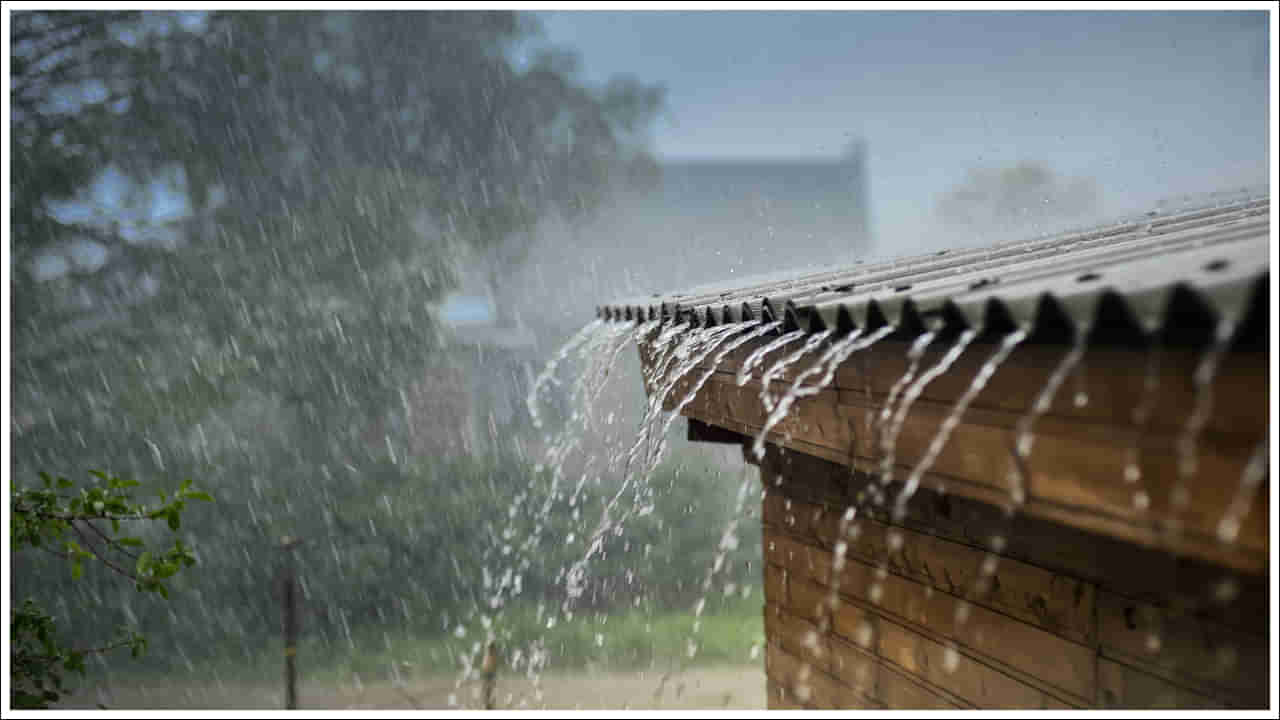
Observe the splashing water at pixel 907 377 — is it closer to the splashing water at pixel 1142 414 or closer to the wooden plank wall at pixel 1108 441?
the wooden plank wall at pixel 1108 441

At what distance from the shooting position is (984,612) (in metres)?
1.85

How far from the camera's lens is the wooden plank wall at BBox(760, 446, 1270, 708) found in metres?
1.36

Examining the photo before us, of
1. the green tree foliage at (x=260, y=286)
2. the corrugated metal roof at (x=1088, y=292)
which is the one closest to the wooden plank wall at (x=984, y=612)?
the corrugated metal roof at (x=1088, y=292)

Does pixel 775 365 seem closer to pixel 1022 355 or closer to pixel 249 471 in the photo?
pixel 1022 355

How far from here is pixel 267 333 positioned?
15.1 metres

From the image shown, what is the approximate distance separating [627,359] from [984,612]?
13625mm

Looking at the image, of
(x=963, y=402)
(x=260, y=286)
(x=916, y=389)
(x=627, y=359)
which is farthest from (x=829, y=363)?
(x=260, y=286)

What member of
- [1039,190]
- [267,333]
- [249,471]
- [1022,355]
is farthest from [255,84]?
[1022,355]

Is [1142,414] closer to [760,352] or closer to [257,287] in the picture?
[760,352]

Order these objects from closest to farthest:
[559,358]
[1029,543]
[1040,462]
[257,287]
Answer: [1040,462] < [1029,543] < [559,358] < [257,287]

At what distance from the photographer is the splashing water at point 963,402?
1.17 metres

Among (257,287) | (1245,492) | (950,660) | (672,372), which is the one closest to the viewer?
(1245,492)

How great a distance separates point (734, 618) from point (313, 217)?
9.28 m

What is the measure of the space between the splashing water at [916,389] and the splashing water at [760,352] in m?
0.24
